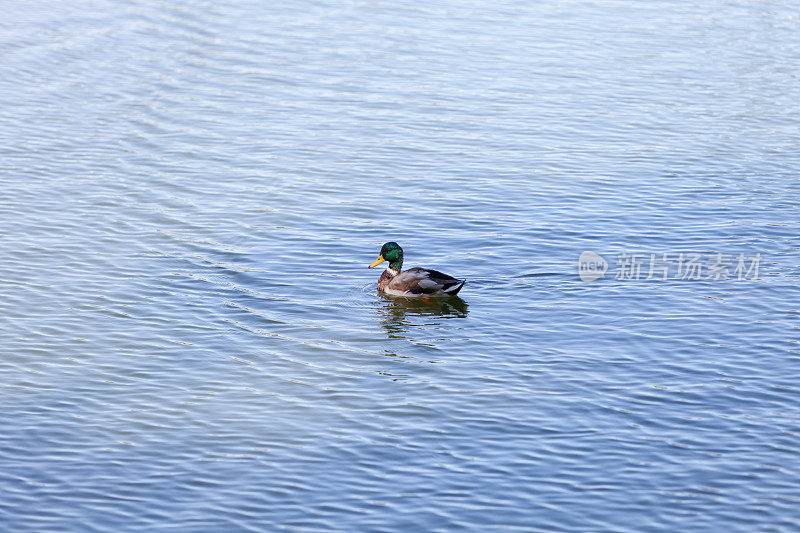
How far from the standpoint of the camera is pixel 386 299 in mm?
18609

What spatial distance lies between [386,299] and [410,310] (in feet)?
1.69

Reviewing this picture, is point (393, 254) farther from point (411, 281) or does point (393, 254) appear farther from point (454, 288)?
point (454, 288)

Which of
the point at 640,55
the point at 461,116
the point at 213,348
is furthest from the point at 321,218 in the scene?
the point at 640,55

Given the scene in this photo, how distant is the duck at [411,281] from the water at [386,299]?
1.19 ft

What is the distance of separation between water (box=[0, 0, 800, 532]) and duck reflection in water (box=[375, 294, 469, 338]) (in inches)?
3.8

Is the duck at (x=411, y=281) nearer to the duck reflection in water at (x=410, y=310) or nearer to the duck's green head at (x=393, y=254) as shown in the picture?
the duck's green head at (x=393, y=254)

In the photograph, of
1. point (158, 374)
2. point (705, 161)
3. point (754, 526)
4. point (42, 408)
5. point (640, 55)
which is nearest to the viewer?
point (754, 526)

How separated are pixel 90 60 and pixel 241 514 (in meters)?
25.0

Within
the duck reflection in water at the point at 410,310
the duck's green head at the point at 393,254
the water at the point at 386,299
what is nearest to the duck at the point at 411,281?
the duck's green head at the point at 393,254

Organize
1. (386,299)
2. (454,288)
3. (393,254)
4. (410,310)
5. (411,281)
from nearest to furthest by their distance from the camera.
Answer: (454,288)
(411,281)
(410,310)
(386,299)
(393,254)

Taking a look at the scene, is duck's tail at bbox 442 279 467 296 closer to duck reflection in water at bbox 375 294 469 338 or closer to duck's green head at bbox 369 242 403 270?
duck reflection in water at bbox 375 294 469 338

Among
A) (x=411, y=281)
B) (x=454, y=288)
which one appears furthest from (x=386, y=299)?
(x=454, y=288)

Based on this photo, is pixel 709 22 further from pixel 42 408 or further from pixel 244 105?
pixel 42 408

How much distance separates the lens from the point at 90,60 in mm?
33438
